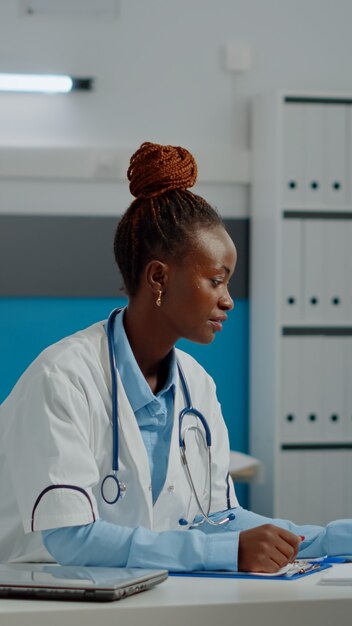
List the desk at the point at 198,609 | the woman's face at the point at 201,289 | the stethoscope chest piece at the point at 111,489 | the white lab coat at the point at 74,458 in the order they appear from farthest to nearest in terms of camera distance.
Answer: the woman's face at the point at 201,289 → the stethoscope chest piece at the point at 111,489 → the white lab coat at the point at 74,458 → the desk at the point at 198,609

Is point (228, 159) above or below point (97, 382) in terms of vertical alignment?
above

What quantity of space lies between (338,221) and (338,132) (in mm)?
319

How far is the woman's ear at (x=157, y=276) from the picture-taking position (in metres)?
1.81

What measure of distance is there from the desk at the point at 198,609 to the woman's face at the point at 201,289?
1.87 ft

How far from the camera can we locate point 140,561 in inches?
58.3

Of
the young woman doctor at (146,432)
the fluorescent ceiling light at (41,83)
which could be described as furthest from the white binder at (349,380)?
the young woman doctor at (146,432)

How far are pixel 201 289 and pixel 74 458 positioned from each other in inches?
15.2

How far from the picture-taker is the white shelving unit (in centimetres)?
386

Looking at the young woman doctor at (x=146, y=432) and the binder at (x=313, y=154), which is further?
the binder at (x=313, y=154)

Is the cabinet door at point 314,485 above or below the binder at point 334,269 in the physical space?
below

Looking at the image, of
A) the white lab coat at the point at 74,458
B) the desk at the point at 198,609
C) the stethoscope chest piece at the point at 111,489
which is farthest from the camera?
the stethoscope chest piece at the point at 111,489

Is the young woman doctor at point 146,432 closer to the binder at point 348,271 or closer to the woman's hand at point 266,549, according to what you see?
the woman's hand at point 266,549

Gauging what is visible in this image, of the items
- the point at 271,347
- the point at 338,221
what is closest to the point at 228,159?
the point at 338,221

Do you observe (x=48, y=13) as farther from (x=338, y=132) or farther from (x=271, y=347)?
(x=271, y=347)
